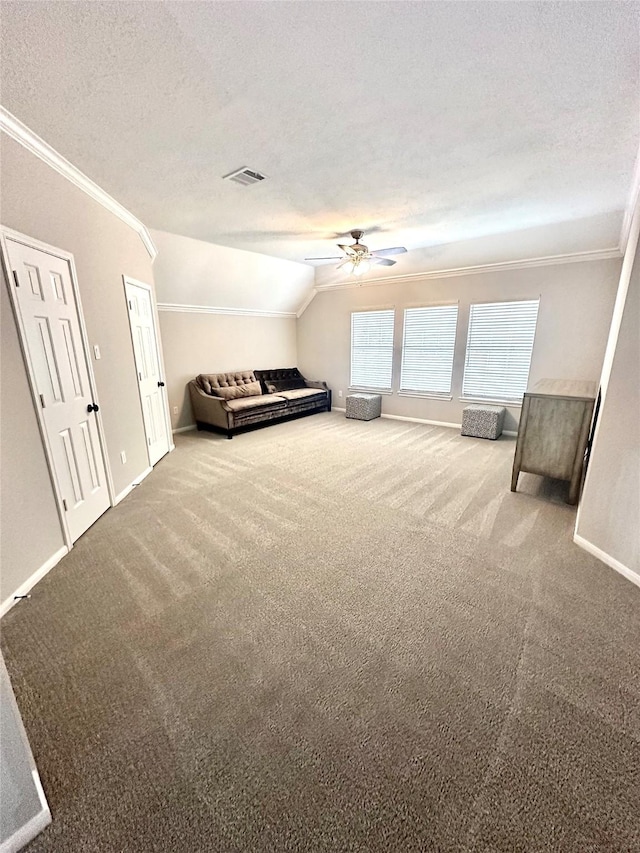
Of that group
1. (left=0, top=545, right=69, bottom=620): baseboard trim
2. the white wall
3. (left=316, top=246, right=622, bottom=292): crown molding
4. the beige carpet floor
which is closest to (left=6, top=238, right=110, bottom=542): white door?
(left=0, top=545, right=69, bottom=620): baseboard trim

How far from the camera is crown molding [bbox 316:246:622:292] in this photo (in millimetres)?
4271

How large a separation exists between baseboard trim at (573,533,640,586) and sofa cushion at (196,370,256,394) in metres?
5.18

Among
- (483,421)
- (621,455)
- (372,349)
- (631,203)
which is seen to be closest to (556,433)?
(621,455)

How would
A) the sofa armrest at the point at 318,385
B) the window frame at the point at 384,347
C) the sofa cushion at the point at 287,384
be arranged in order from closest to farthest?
the window frame at the point at 384,347, the sofa cushion at the point at 287,384, the sofa armrest at the point at 318,385

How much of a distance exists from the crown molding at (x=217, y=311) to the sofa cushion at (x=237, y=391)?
52.8 inches

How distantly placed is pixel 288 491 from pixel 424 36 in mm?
3222

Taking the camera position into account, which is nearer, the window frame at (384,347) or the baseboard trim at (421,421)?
the baseboard trim at (421,421)

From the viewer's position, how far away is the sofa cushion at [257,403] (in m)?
5.35

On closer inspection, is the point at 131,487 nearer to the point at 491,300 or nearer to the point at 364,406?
the point at 364,406

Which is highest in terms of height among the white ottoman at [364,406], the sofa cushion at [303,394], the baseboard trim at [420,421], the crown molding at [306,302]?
the crown molding at [306,302]

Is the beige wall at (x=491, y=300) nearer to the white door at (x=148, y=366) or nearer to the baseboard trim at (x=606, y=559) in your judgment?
the baseboard trim at (x=606, y=559)

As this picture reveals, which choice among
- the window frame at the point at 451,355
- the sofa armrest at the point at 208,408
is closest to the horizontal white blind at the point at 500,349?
the window frame at the point at 451,355

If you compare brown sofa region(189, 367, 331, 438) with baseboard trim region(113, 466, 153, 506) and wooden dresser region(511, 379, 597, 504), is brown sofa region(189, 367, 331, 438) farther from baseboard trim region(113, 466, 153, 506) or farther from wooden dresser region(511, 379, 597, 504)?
wooden dresser region(511, 379, 597, 504)

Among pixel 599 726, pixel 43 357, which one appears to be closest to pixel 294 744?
pixel 599 726
